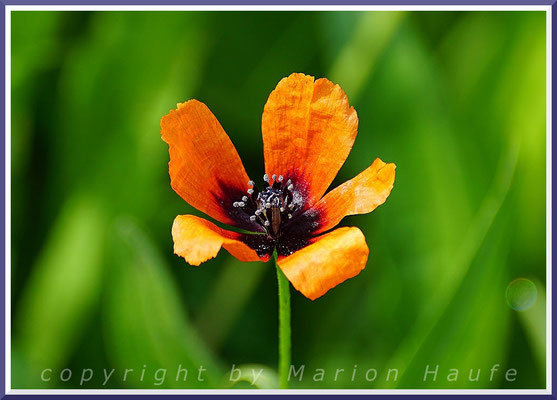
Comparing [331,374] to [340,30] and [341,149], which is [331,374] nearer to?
[341,149]

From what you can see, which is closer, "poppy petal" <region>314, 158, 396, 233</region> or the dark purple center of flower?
"poppy petal" <region>314, 158, 396, 233</region>

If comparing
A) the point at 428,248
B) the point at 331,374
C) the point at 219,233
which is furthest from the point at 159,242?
the point at 219,233

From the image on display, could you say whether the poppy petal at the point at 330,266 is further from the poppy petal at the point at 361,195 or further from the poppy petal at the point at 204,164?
the poppy petal at the point at 204,164

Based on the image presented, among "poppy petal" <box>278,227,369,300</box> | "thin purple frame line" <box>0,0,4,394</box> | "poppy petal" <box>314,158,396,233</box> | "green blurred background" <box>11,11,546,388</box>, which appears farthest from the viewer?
"green blurred background" <box>11,11,546,388</box>

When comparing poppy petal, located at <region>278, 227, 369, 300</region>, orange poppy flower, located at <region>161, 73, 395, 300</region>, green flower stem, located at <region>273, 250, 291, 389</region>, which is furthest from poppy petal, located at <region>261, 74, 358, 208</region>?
poppy petal, located at <region>278, 227, 369, 300</region>

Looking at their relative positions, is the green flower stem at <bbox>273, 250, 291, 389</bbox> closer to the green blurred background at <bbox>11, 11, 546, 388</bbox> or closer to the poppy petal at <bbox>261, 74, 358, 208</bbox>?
the poppy petal at <bbox>261, 74, 358, 208</bbox>
